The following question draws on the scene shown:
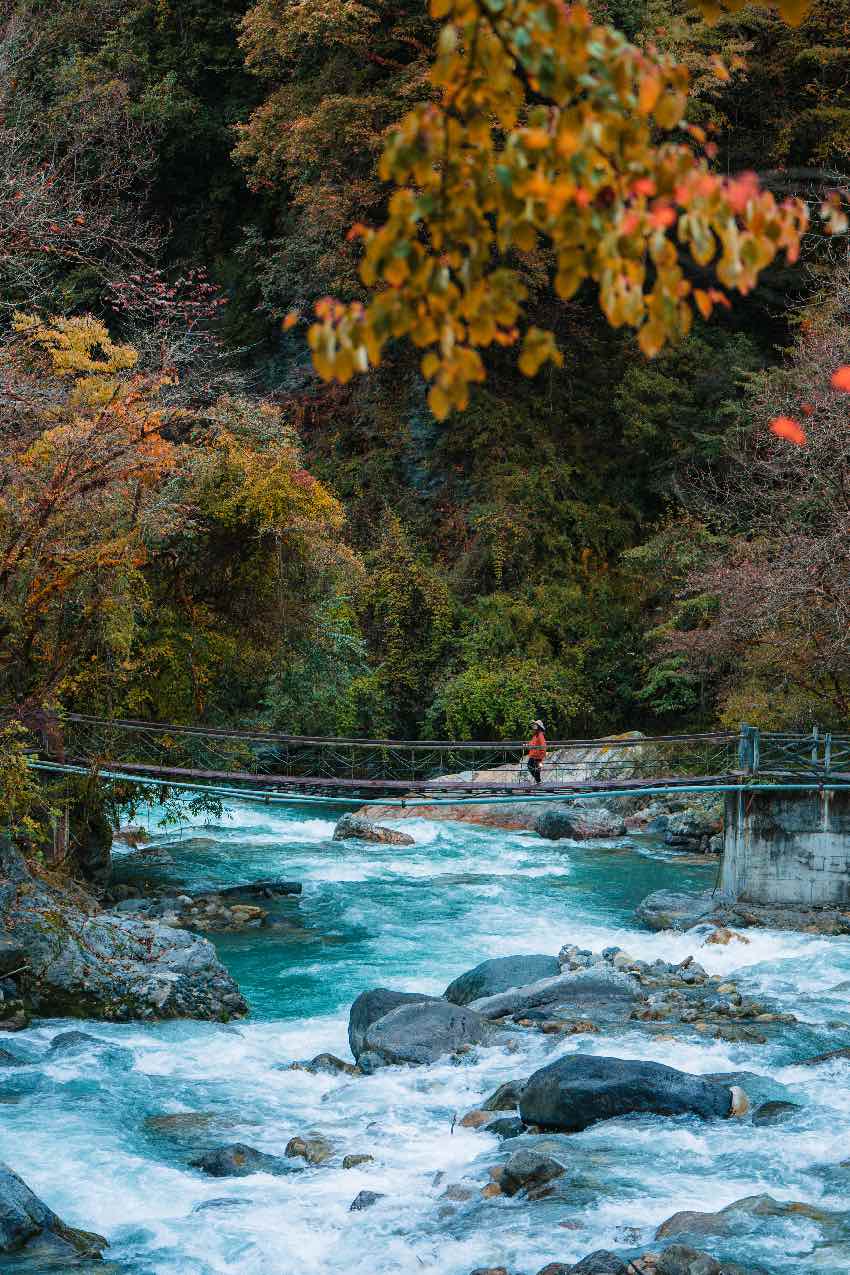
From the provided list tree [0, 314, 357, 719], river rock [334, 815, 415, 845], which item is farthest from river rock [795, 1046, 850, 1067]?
river rock [334, 815, 415, 845]

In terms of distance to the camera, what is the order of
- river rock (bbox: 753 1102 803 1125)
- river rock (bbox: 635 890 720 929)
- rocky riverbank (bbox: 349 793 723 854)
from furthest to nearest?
rocky riverbank (bbox: 349 793 723 854), river rock (bbox: 635 890 720 929), river rock (bbox: 753 1102 803 1125)

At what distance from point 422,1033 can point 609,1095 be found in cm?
192

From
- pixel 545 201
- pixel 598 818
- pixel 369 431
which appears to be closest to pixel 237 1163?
pixel 545 201

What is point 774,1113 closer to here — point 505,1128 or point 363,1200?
point 505,1128

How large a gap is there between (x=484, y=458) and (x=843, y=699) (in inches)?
489

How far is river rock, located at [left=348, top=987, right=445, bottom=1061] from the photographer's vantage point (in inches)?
369

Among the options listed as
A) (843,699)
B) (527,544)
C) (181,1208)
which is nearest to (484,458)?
(527,544)

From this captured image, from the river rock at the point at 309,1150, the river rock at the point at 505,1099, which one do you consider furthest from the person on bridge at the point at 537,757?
the river rock at the point at 309,1150

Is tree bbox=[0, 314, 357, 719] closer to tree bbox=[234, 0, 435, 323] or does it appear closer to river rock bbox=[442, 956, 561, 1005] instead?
river rock bbox=[442, 956, 561, 1005]

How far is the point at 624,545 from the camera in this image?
86.8 feet

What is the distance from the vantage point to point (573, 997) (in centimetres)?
1032

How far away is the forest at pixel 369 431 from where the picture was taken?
14.3 metres

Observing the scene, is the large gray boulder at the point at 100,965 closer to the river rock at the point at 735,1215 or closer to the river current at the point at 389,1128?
the river current at the point at 389,1128

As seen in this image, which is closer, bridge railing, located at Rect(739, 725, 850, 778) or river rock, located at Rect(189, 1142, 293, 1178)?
river rock, located at Rect(189, 1142, 293, 1178)
